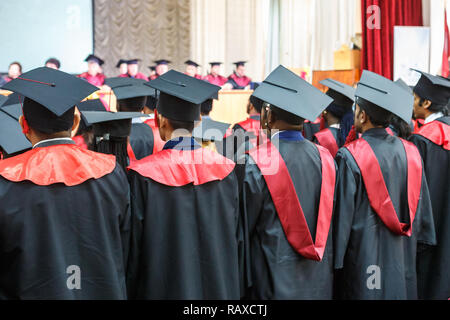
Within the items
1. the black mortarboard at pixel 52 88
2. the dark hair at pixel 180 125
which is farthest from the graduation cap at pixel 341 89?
the black mortarboard at pixel 52 88

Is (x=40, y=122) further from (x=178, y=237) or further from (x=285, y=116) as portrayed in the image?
(x=285, y=116)

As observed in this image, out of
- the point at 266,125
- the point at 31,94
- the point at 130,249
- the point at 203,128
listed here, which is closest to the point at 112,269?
the point at 130,249

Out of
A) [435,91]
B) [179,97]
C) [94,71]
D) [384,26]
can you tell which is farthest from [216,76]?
[179,97]

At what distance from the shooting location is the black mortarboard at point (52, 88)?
6.34 feet

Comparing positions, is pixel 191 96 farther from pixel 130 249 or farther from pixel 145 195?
pixel 130 249

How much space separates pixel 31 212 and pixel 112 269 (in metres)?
0.42

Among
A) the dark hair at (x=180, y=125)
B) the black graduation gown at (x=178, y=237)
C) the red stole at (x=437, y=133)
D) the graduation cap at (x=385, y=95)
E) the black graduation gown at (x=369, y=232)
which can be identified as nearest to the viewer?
the black graduation gown at (x=178, y=237)

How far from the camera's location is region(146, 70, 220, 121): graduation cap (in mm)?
2342

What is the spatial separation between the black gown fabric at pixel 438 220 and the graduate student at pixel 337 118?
62 centimetres

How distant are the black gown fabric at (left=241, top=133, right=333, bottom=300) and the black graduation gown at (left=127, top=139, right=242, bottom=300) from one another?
0.22 meters

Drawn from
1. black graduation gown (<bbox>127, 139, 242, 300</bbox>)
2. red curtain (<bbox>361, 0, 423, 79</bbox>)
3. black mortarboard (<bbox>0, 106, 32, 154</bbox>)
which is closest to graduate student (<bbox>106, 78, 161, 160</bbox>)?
black mortarboard (<bbox>0, 106, 32, 154</bbox>)

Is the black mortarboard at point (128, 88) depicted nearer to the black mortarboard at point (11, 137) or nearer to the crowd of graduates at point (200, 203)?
the crowd of graduates at point (200, 203)

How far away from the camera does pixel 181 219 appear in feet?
7.22

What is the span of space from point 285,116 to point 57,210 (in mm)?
1270
